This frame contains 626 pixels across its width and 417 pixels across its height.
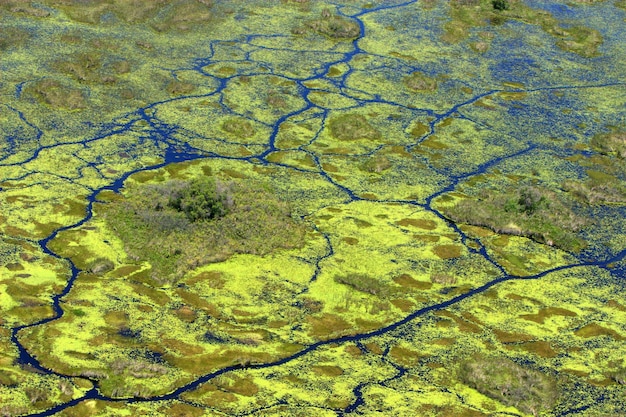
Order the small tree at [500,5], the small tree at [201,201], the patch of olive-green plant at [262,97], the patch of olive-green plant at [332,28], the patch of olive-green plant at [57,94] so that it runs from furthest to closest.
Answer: the small tree at [500,5] → the patch of olive-green plant at [332,28] → the patch of olive-green plant at [262,97] → the patch of olive-green plant at [57,94] → the small tree at [201,201]

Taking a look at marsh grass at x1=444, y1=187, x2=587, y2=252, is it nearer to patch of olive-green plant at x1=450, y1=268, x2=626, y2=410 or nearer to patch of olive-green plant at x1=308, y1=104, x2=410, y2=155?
patch of olive-green plant at x1=450, y1=268, x2=626, y2=410

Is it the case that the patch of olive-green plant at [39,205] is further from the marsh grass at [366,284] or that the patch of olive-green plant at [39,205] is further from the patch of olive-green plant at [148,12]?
the patch of olive-green plant at [148,12]

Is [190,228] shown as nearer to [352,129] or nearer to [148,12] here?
[352,129]

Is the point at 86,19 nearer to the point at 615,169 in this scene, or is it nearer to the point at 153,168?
the point at 153,168

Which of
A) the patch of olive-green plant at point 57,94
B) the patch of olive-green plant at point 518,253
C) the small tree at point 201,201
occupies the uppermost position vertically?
the patch of olive-green plant at point 57,94

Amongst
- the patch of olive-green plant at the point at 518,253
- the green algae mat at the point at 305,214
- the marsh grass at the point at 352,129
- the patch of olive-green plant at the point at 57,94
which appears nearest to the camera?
the green algae mat at the point at 305,214

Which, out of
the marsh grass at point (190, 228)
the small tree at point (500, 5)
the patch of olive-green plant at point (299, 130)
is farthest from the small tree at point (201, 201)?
the small tree at point (500, 5)

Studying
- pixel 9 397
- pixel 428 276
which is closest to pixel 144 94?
pixel 428 276

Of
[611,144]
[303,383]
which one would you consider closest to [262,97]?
[611,144]
